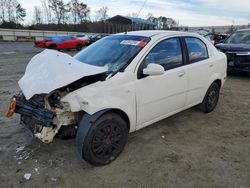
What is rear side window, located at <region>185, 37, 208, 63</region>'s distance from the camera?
4.54 m

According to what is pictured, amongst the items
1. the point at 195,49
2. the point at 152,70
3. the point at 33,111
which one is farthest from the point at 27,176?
the point at 195,49

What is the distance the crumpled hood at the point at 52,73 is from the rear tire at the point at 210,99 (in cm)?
260

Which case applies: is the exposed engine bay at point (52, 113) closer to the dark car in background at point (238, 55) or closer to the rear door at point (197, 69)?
the rear door at point (197, 69)

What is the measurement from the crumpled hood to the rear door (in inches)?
71.2

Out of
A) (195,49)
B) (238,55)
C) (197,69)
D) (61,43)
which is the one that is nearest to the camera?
(197,69)

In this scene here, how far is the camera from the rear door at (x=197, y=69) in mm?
4495

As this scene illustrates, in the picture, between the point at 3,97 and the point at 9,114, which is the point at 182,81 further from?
the point at 3,97

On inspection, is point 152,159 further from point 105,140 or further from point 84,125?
point 84,125

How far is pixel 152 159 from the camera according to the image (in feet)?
11.5

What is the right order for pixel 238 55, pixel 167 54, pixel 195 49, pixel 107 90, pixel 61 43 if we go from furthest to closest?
pixel 61 43 < pixel 238 55 < pixel 195 49 < pixel 167 54 < pixel 107 90

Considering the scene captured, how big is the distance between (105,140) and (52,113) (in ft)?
2.42

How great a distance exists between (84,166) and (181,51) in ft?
7.94

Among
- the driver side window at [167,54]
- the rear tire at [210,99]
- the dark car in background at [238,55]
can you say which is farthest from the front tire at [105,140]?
the dark car in background at [238,55]

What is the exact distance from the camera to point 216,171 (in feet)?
10.6
